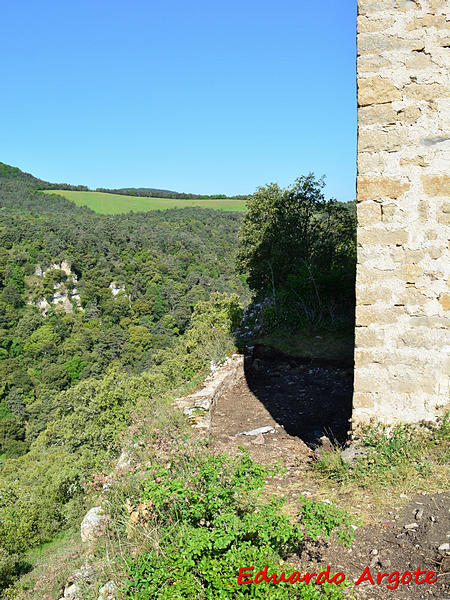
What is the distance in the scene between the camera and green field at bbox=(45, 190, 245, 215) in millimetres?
85250

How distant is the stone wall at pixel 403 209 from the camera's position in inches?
138

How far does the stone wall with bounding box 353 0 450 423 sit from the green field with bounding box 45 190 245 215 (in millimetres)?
77786

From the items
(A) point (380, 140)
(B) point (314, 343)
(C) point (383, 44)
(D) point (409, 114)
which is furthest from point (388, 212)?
(B) point (314, 343)

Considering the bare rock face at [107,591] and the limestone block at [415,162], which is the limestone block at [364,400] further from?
the bare rock face at [107,591]

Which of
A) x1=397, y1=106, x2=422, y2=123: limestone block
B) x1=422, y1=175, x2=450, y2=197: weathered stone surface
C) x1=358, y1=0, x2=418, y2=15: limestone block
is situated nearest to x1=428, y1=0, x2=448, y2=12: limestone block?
x1=358, y1=0, x2=418, y2=15: limestone block

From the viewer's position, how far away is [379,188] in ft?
12.0

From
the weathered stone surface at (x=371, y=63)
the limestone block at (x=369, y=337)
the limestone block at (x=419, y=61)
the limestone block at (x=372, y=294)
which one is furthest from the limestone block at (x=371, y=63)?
the limestone block at (x=369, y=337)

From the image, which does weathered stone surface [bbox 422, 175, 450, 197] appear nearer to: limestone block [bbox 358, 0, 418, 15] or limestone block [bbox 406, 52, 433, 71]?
limestone block [bbox 406, 52, 433, 71]

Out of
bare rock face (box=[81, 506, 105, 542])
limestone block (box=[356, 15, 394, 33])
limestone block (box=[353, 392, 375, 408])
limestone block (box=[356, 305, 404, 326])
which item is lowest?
bare rock face (box=[81, 506, 105, 542])

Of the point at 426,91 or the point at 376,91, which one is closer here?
the point at 426,91

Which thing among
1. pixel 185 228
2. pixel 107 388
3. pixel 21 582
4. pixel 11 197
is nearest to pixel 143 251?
pixel 185 228

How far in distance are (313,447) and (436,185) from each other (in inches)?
113

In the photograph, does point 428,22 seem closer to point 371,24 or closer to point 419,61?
point 419,61

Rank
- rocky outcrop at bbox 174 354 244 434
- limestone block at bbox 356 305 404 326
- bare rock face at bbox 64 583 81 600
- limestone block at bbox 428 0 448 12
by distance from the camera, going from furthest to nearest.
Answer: rocky outcrop at bbox 174 354 244 434
limestone block at bbox 356 305 404 326
limestone block at bbox 428 0 448 12
bare rock face at bbox 64 583 81 600
